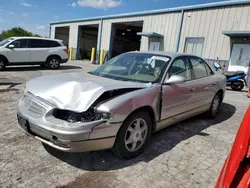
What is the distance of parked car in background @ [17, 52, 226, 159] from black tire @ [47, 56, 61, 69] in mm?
8972

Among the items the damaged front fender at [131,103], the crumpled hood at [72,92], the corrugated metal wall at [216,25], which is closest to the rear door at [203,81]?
the damaged front fender at [131,103]

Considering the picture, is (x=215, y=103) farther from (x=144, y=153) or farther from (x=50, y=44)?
(x=50, y=44)

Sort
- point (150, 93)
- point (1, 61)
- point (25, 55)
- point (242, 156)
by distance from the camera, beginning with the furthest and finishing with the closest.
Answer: point (25, 55) → point (1, 61) → point (150, 93) → point (242, 156)

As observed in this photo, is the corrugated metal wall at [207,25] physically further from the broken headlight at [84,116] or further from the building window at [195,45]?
the broken headlight at [84,116]

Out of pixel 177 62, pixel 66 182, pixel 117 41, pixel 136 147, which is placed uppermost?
pixel 117 41

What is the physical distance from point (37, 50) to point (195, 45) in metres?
9.40

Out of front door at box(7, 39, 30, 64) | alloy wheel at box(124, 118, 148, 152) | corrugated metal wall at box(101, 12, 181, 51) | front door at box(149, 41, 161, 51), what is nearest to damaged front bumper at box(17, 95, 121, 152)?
alloy wheel at box(124, 118, 148, 152)

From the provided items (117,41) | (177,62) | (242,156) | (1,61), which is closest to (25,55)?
(1,61)

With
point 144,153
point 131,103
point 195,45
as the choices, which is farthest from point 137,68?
point 195,45

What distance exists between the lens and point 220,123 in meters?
4.61

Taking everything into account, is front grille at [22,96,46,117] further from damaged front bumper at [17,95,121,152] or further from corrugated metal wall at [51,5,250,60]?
corrugated metal wall at [51,5,250,60]

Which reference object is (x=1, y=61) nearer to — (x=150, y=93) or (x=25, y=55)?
(x=25, y=55)

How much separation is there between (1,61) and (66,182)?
967cm

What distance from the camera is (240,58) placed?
36.3 feet
